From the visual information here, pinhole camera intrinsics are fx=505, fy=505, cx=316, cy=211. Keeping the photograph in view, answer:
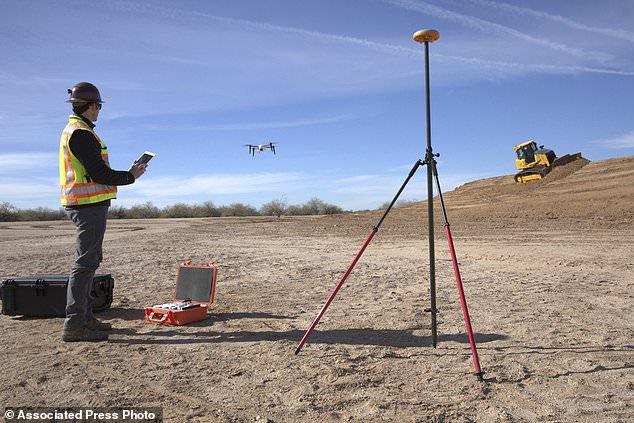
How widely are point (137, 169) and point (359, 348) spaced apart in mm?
2500

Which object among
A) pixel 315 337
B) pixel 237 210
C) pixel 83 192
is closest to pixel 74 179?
pixel 83 192

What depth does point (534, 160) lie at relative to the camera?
93.5ft

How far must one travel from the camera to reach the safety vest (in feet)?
14.3

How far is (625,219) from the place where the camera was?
15727mm

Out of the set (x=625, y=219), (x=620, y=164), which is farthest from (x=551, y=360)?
(x=620, y=164)

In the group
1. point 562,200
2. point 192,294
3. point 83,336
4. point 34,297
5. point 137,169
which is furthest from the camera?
point 562,200

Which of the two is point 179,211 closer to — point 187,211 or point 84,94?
point 187,211

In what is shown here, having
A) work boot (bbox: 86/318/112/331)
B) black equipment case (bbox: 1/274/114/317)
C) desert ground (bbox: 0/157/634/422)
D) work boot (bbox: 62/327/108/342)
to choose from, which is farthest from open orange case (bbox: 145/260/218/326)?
black equipment case (bbox: 1/274/114/317)

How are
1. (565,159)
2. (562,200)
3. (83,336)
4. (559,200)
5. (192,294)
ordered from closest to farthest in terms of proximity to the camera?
(83,336) → (192,294) → (562,200) → (559,200) → (565,159)

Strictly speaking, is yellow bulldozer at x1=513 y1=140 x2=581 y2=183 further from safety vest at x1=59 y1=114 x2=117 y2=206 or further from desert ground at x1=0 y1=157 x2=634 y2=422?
safety vest at x1=59 y1=114 x2=117 y2=206

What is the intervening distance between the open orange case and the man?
0.69 metres

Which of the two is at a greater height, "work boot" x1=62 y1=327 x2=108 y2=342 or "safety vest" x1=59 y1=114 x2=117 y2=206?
"safety vest" x1=59 y1=114 x2=117 y2=206

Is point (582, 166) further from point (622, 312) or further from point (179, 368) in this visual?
point (179, 368)

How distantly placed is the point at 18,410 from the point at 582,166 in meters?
28.8
